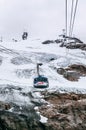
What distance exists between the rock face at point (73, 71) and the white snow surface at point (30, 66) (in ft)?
3.44

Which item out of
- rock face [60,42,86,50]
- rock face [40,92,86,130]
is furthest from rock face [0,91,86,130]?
rock face [60,42,86,50]

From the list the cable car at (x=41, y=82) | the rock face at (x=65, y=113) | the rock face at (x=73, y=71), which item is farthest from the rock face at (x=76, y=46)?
the cable car at (x=41, y=82)

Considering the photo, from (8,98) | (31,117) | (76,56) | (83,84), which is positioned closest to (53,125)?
(31,117)

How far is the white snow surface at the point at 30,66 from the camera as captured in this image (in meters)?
56.7

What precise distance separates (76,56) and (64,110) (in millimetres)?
36762

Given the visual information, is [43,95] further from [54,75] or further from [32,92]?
[54,75]

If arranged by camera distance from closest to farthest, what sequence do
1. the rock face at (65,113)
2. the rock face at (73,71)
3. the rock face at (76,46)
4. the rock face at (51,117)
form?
the rock face at (51,117), the rock face at (65,113), the rock face at (73,71), the rock face at (76,46)

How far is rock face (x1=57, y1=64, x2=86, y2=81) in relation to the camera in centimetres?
7172

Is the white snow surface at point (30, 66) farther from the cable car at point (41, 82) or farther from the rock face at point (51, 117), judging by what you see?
the cable car at point (41, 82)

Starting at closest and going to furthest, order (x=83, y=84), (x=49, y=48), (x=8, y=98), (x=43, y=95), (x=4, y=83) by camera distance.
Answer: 1. (x=8, y=98)
2. (x=43, y=95)
3. (x=4, y=83)
4. (x=83, y=84)
5. (x=49, y=48)

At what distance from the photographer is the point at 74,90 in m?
60.6

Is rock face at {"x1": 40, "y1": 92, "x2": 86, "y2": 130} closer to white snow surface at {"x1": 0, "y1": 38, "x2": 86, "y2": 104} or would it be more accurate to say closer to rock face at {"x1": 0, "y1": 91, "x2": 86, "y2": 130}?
Answer: rock face at {"x1": 0, "y1": 91, "x2": 86, "y2": 130}

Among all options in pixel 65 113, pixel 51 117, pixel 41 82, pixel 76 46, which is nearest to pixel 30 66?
pixel 76 46

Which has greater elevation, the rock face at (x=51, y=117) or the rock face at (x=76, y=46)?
the rock face at (x=51, y=117)
